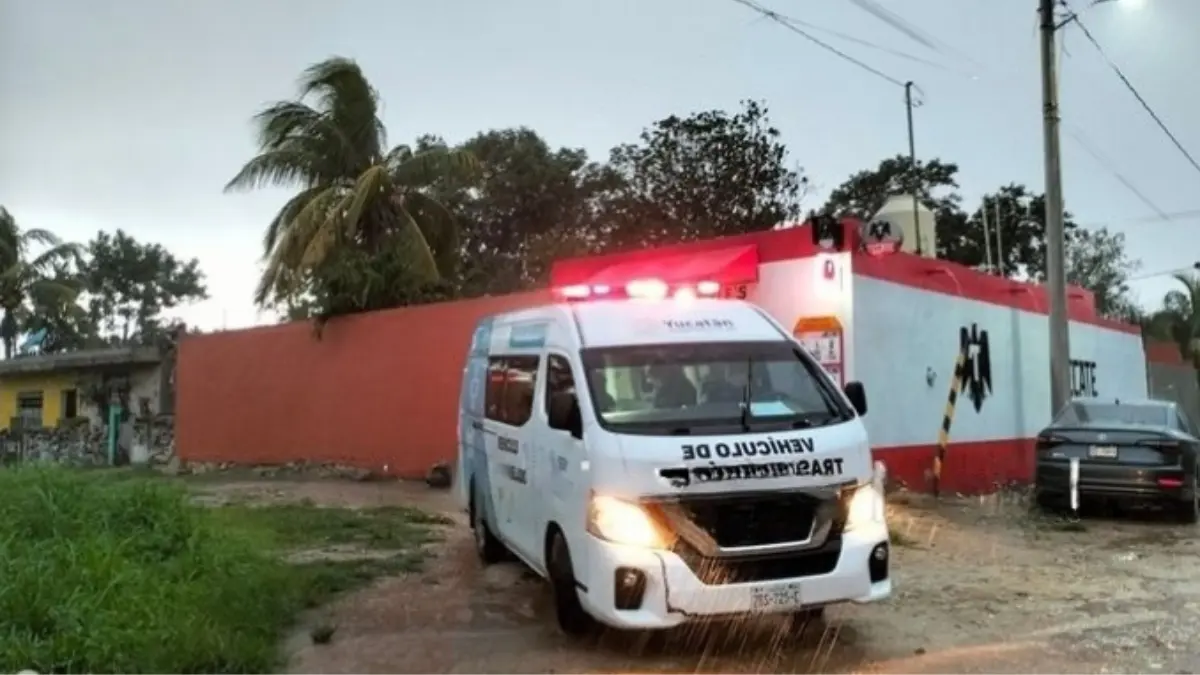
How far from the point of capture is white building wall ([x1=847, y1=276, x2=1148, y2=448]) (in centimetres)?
1332

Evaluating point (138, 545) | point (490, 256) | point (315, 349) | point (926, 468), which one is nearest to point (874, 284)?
point (926, 468)

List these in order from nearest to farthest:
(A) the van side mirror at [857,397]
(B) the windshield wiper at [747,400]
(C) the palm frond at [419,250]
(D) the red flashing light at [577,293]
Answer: (B) the windshield wiper at [747,400] → (A) the van side mirror at [857,397] → (D) the red flashing light at [577,293] → (C) the palm frond at [419,250]

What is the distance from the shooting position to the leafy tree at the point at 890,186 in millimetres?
35594

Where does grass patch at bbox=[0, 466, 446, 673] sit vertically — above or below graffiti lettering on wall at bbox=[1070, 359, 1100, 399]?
below

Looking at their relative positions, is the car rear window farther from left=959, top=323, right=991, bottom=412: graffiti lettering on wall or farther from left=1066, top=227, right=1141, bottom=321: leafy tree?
left=1066, top=227, right=1141, bottom=321: leafy tree

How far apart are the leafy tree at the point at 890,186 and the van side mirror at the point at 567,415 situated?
29.5 meters

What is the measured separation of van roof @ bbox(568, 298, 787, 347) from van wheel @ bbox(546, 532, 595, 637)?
1.35 meters

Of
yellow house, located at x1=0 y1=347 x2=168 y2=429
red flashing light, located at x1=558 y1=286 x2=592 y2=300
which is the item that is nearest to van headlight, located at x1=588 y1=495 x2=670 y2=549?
red flashing light, located at x1=558 y1=286 x2=592 y2=300

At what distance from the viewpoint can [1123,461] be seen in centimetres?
1174

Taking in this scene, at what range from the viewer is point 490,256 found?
33.1 m

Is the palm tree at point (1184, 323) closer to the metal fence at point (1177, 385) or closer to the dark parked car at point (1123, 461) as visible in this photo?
the metal fence at point (1177, 385)

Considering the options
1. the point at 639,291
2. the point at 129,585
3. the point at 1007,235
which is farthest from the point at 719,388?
the point at 1007,235

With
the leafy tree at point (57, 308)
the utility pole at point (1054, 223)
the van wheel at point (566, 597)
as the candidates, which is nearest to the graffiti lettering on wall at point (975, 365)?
the utility pole at point (1054, 223)

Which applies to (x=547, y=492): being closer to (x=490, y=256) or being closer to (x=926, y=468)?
(x=926, y=468)
